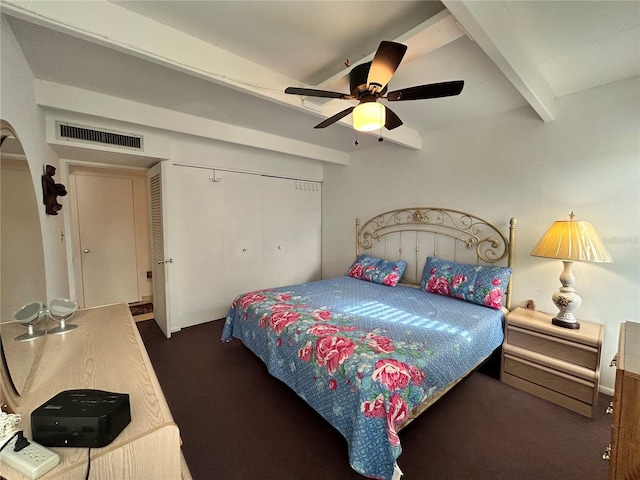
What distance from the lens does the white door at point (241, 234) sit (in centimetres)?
369

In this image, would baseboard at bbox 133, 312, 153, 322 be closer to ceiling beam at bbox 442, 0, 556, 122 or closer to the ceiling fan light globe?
the ceiling fan light globe

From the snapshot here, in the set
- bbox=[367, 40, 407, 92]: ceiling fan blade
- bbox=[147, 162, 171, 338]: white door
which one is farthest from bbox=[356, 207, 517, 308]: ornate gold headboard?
bbox=[147, 162, 171, 338]: white door

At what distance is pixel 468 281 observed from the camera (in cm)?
254

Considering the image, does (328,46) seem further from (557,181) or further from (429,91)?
(557,181)

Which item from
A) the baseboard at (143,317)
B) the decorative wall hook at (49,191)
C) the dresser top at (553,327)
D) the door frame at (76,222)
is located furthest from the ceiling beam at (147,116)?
the dresser top at (553,327)

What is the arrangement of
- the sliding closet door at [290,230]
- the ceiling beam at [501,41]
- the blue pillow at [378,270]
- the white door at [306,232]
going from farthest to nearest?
the white door at [306,232] → the sliding closet door at [290,230] → the blue pillow at [378,270] → the ceiling beam at [501,41]

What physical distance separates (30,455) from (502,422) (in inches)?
94.7

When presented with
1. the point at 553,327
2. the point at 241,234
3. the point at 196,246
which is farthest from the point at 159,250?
the point at 553,327

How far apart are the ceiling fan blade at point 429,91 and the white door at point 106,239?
454 centimetres

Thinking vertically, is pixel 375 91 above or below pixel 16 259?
above

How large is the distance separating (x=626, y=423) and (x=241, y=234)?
12.2ft

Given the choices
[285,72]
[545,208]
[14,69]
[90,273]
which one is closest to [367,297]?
[545,208]

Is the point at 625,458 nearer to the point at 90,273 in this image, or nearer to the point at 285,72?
the point at 285,72

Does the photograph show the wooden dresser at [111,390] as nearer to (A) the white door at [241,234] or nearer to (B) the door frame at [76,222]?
(B) the door frame at [76,222]
